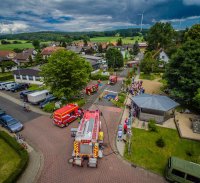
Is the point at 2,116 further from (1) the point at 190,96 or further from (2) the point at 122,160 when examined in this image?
(1) the point at 190,96

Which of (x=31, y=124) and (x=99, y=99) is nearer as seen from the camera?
(x=31, y=124)

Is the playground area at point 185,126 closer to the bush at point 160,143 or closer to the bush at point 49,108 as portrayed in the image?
the bush at point 160,143

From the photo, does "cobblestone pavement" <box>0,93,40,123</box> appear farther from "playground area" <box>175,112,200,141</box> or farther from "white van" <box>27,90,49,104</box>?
"playground area" <box>175,112,200,141</box>

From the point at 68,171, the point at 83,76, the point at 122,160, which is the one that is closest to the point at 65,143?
the point at 68,171

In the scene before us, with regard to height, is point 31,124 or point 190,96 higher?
point 190,96

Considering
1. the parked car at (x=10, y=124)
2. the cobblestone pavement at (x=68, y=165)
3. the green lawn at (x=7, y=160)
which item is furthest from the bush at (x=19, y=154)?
the cobblestone pavement at (x=68, y=165)

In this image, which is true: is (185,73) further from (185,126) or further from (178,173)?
(178,173)
